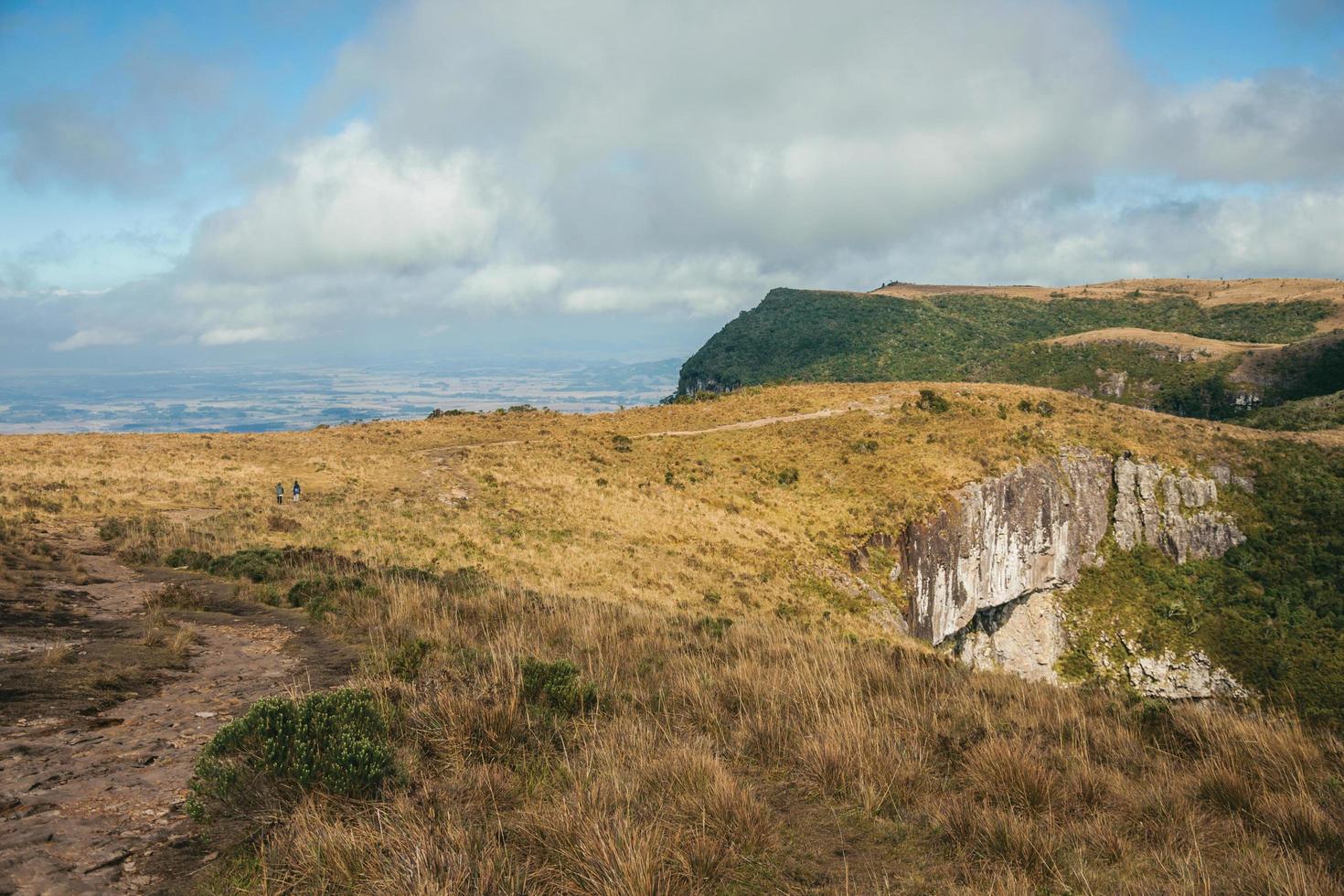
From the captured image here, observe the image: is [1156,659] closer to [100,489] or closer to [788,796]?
[788,796]

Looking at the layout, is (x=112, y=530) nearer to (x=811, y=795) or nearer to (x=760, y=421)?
(x=811, y=795)

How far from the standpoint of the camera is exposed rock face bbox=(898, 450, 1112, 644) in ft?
131

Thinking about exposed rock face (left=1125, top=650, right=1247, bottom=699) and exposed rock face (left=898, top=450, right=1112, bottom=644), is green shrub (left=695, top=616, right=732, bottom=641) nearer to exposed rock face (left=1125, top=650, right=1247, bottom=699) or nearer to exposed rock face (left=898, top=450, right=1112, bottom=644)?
exposed rock face (left=898, top=450, right=1112, bottom=644)

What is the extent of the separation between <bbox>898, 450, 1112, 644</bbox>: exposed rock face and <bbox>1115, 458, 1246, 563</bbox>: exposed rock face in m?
1.70

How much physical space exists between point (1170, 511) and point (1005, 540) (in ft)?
64.4

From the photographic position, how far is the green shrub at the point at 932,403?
54.6m

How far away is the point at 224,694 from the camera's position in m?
8.33

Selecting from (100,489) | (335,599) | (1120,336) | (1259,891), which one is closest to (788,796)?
(1259,891)

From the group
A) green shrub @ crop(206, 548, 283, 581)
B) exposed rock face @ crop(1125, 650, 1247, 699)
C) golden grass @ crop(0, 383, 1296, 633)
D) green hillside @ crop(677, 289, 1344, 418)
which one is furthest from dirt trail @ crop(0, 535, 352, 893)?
green hillside @ crop(677, 289, 1344, 418)

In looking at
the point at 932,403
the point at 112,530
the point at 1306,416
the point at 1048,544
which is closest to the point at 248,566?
the point at 112,530

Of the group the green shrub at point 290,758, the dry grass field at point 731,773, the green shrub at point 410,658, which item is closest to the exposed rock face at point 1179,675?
the dry grass field at point 731,773

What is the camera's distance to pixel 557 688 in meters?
7.67

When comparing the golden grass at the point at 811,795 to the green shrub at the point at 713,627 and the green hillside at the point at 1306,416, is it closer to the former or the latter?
the green shrub at the point at 713,627

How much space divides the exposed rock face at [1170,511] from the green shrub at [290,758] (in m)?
63.9
